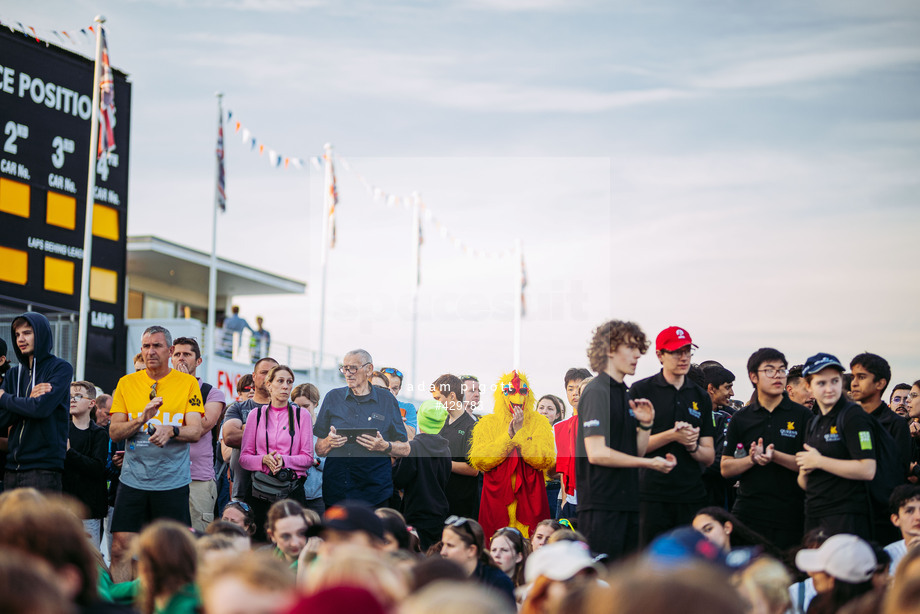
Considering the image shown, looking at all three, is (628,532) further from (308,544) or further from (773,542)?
(308,544)

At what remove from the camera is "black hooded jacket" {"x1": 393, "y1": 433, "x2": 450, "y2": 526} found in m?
8.67

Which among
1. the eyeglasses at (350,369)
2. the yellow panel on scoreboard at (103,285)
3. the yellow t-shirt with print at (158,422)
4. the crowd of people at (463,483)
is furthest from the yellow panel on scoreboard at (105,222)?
the eyeglasses at (350,369)

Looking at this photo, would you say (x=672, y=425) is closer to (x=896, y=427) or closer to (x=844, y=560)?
(x=844, y=560)

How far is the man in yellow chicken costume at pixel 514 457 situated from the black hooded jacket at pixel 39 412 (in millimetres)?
3284

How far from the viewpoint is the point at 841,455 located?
6895 mm

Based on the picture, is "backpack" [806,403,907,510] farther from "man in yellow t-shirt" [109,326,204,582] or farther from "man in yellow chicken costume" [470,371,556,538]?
"man in yellow t-shirt" [109,326,204,582]

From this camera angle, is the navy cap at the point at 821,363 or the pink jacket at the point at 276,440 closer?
the navy cap at the point at 821,363

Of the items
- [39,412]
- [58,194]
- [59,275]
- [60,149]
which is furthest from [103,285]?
[39,412]

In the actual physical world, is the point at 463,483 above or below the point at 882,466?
below

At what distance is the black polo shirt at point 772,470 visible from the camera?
7391 millimetres

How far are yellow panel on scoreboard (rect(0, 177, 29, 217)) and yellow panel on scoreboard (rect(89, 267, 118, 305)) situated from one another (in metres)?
1.97

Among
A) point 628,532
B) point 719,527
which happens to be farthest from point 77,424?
point 719,527

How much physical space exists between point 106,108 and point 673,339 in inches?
586

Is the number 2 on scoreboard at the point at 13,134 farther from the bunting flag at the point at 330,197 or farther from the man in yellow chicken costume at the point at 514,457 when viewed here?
the man in yellow chicken costume at the point at 514,457
